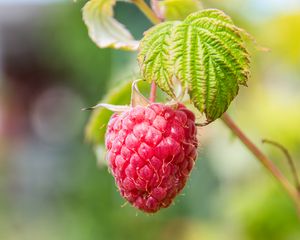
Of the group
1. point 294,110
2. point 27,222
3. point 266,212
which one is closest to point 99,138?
point 266,212

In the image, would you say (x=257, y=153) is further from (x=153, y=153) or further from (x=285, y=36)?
(x=285, y=36)

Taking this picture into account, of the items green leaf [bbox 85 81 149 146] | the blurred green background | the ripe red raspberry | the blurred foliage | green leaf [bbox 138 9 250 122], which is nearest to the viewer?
green leaf [bbox 138 9 250 122]

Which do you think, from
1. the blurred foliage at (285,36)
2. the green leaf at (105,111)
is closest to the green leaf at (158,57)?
the green leaf at (105,111)

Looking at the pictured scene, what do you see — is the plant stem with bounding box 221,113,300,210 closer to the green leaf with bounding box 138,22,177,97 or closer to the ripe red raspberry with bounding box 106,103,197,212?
the ripe red raspberry with bounding box 106,103,197,212

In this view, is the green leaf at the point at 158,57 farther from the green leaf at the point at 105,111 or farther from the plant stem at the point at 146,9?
the green leaf at the point at 105,111

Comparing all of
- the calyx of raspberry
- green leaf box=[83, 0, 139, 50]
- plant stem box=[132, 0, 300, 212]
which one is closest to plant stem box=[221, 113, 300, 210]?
plant stem box=[132, 0, 300, 212]

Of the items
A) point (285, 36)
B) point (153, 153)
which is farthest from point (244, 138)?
point (285, 36)
